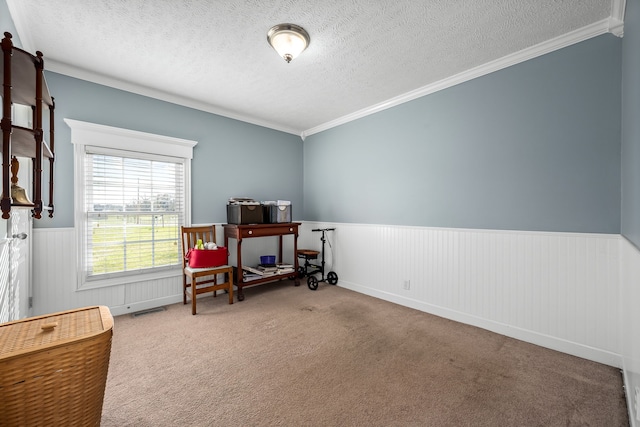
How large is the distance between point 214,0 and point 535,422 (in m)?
3.29

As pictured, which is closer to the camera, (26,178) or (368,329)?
(26,178)

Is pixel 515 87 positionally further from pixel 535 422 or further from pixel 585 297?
pixel 535 422

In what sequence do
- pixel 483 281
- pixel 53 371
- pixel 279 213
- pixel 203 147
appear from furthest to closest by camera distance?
pixel 279 213 < pixel 203 147 < pixel 483 281 < pixel 53 371

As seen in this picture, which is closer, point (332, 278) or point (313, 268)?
point (332, 278)

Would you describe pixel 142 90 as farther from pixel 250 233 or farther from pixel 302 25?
pixel 302 25

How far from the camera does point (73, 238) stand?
2.86m

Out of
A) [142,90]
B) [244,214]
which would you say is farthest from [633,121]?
[142,90]

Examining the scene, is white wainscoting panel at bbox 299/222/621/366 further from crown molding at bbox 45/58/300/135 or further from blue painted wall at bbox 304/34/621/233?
crown molding at bbox 45/58/300/135

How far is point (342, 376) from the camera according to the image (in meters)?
1.96

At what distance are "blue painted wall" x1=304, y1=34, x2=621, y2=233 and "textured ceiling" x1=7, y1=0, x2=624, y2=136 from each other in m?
0.24

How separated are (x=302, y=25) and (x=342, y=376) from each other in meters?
2.64

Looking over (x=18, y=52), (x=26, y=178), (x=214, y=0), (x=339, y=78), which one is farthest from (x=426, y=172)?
(x=26, y=178)

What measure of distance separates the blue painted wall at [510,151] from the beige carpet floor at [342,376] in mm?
1162

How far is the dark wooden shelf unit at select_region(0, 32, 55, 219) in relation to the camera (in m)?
1.09
